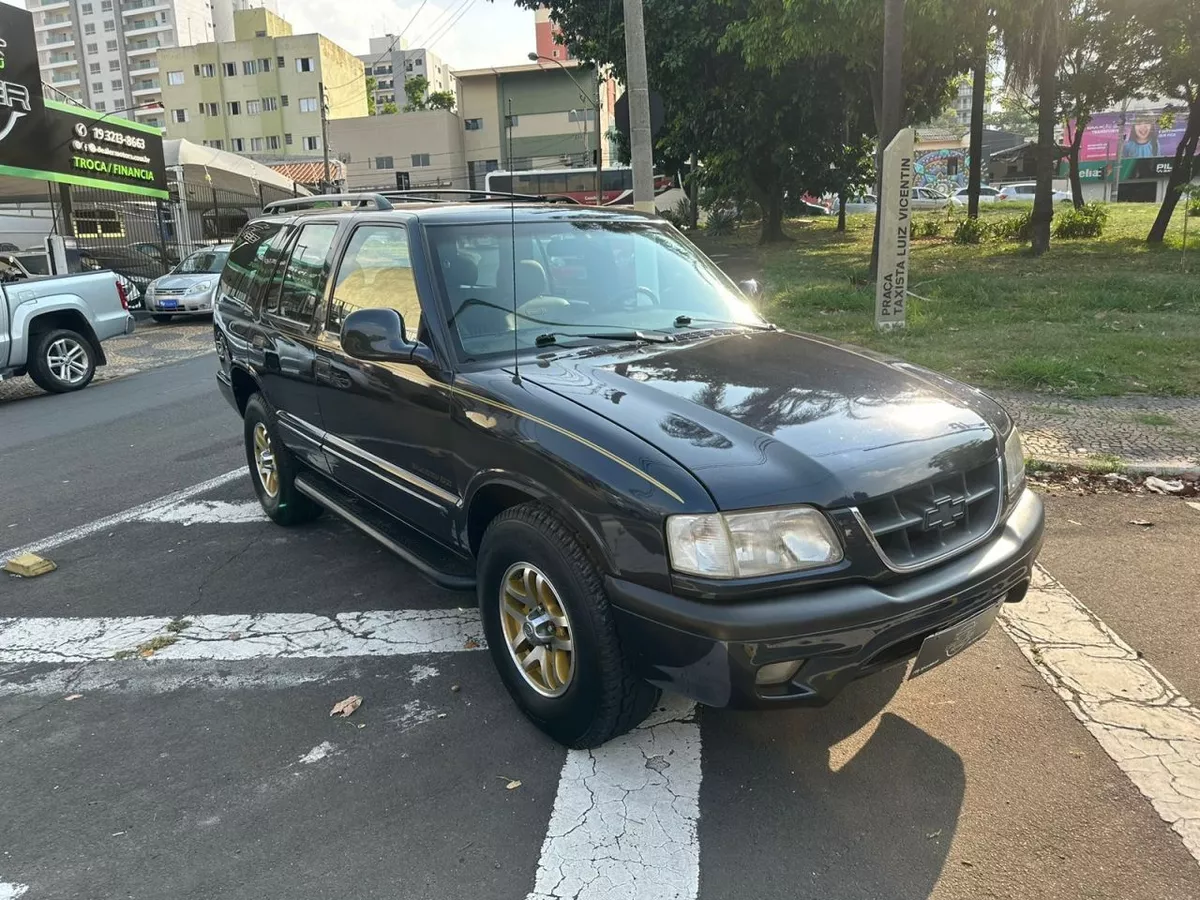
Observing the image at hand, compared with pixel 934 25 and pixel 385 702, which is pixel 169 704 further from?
pixel 934 25

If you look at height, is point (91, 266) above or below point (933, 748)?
above

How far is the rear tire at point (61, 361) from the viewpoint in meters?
11.0

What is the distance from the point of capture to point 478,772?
9.84ft

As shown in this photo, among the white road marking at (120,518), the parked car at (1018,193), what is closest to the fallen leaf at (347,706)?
the white road marking at (120,518)

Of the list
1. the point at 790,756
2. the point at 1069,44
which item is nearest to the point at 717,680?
the point at 790,756

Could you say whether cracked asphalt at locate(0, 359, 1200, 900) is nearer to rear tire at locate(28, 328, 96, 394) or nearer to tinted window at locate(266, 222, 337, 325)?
tinted window at locate(266, 222, 337, 325)

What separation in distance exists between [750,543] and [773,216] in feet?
94.8

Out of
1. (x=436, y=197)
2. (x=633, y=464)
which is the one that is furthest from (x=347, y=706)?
(x=436, y=197)

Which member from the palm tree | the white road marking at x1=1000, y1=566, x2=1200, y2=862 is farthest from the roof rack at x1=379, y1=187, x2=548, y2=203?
the palm tree

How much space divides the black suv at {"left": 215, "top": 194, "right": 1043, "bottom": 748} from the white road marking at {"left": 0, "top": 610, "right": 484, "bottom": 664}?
44 cm

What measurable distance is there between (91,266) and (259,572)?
2002 cm

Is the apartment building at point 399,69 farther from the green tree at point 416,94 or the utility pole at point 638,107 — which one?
the utility pole at point 638,107

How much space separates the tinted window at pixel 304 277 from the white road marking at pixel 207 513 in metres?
1.50

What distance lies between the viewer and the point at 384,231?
13.2 feet
